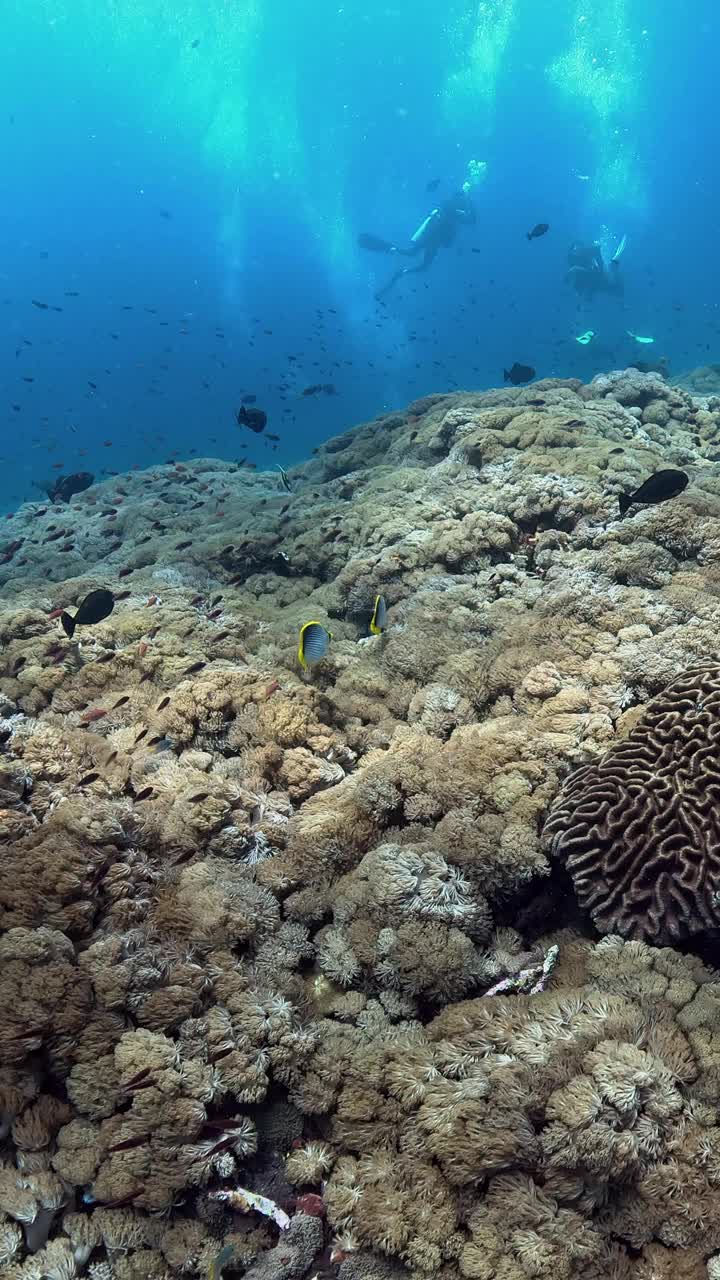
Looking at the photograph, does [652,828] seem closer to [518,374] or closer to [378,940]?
[378,940]

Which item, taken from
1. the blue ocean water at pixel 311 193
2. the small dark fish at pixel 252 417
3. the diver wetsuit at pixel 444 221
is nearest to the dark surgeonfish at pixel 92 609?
the small dark fish at pixel 252 417

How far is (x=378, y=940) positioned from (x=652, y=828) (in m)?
1.74

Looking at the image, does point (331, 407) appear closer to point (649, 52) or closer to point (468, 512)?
point (649, 52)

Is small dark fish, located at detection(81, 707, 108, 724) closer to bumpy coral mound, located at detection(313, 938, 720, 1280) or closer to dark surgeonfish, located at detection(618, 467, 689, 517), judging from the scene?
bumpy coral mound, located at detection(313, 938, 720, 1280)

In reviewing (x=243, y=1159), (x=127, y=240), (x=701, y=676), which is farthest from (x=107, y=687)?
(x=127, y=240)

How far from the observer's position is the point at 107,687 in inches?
255

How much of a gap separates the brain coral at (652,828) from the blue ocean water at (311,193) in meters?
77.8

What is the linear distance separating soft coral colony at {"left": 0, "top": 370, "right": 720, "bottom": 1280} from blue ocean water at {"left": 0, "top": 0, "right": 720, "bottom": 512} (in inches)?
2985

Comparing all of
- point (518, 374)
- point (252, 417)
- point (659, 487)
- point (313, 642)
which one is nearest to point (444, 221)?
point (518, 374)

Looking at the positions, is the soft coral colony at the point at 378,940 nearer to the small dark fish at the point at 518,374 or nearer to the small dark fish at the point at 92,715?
the small dark fish at the point at 92,715

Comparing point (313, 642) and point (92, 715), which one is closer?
point (313, 642)

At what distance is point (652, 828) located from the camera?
3779mm

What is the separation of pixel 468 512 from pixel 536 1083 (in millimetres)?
7190

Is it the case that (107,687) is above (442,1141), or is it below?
above
